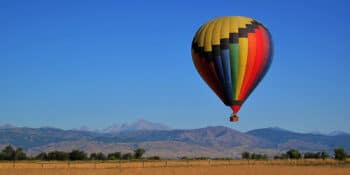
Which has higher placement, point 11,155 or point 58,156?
point 11,155

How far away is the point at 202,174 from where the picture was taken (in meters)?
54.8

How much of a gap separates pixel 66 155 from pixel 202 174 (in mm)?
79423

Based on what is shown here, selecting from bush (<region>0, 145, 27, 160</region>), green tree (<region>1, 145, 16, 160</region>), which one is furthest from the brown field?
bush (<region>0, 145, 27, 160</region>)

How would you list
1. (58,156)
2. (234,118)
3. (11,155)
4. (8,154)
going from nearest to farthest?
(234,118)
(58,156)
(11,155)
(8,154)

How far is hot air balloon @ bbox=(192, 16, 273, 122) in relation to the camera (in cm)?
5719

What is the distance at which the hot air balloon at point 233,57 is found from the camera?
5719 centimetres

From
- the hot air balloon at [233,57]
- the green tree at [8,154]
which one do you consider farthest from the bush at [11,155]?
the hot air balloon at [233,57]

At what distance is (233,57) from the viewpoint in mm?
57406

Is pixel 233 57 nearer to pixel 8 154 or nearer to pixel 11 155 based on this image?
pixel 11 155

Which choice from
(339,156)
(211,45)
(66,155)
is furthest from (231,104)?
(66,155)

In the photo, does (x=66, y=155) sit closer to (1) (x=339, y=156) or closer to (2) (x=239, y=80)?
(1) (x=339, y=156)

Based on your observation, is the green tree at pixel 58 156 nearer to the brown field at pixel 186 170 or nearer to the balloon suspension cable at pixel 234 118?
the brown field at pixel 186 170

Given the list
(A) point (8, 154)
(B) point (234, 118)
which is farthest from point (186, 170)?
(A) point (8, 154)

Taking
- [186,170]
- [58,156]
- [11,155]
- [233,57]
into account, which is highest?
[233,57]
